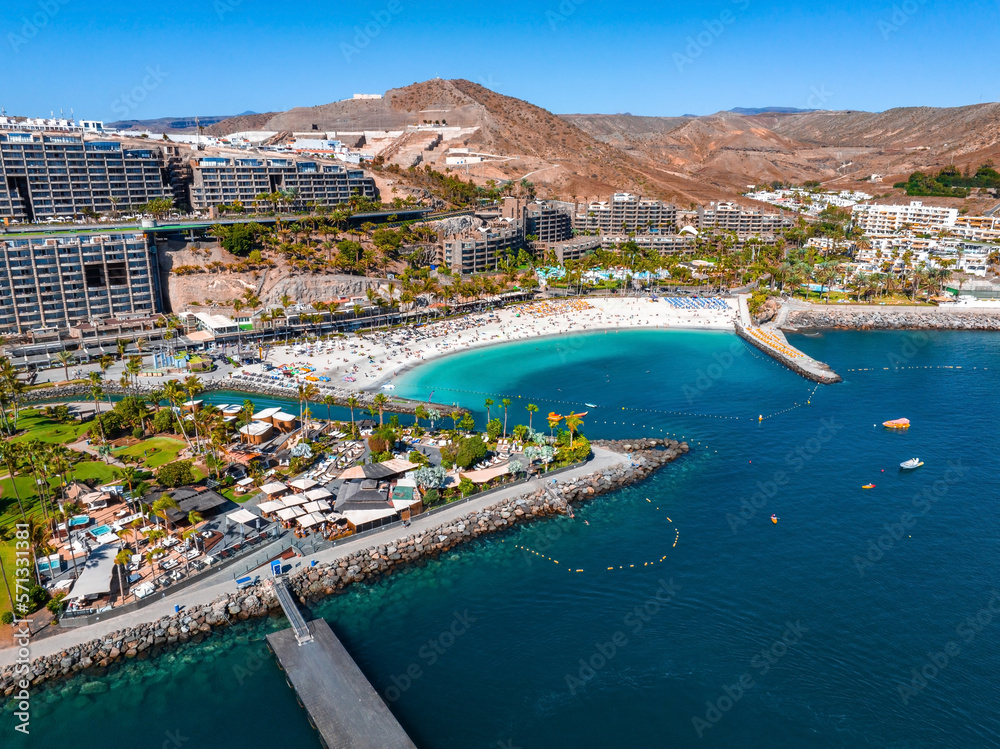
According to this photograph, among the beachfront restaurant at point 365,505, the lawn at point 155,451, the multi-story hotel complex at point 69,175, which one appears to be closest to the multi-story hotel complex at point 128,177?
the multi-story hotel complex at point 69,175

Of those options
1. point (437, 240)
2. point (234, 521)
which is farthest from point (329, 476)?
point (437, 240)

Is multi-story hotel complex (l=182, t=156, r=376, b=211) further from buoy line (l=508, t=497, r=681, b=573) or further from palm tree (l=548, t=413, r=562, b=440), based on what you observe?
buoy line (l=508, t=497, r=681, b=573)

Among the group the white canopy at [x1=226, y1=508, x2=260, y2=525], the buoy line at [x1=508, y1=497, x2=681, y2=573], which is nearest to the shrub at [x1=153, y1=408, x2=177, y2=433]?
the white canopy at [x1=226, y1=508, x2=260, y2=525]

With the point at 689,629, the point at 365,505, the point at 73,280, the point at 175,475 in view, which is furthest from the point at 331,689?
the point at 73,280

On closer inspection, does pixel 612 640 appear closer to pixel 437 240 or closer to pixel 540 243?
pixel 437 240

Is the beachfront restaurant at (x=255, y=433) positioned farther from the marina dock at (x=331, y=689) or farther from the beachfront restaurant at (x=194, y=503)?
the marina dock at (x=331, y=689)

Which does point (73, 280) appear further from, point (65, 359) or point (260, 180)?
point (260, 180)
